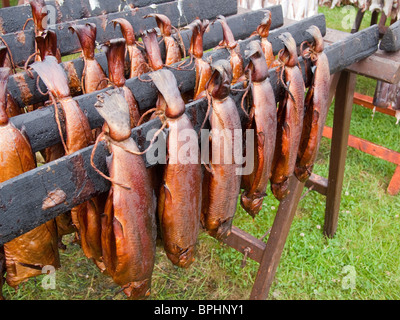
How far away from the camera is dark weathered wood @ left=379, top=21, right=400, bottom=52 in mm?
2045

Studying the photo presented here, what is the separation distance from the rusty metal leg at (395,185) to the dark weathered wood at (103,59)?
232cm

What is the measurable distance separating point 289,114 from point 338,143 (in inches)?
53.1

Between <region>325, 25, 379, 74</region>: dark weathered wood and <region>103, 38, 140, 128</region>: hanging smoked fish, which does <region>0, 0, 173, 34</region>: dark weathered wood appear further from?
<region>325, 25, 379, 74</region>: dark weathered wood

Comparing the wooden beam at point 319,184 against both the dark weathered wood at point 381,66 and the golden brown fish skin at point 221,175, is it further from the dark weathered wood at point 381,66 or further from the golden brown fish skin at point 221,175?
the golden brown fish skin at point 221,175

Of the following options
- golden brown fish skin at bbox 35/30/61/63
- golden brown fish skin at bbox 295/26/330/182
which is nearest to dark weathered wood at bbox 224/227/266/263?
golden brown fish skin at bbox 295/26/330/182

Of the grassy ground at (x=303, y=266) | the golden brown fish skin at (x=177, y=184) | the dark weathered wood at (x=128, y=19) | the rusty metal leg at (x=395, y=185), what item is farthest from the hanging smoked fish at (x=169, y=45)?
the rusty metal leg at (x=395, y=185)

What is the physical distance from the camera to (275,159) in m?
1.75

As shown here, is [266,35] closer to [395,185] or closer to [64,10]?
[64,10]

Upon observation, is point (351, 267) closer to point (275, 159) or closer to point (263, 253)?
point (263, 253)

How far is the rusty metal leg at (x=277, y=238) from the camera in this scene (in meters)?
2.30

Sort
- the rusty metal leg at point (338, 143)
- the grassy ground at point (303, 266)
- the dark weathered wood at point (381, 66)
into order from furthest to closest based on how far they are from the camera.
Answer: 1. the grassy ground at point (303, 266)
2. the rusty metal leg at point (338, 143)
3. the dark weathered wood at point (381, 66)

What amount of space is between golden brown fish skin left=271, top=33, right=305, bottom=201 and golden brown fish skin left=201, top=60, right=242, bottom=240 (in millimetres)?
321
